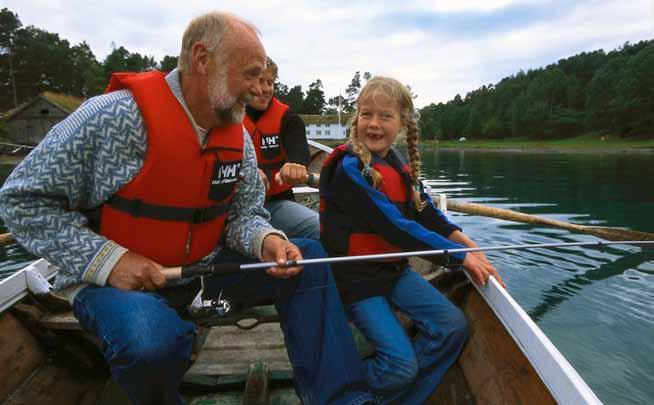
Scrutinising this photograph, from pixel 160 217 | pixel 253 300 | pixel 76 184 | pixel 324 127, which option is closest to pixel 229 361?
pixel 253 300

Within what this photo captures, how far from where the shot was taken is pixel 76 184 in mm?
1719

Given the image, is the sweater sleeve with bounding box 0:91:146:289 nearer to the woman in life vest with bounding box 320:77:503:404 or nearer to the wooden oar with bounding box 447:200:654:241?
the woman in life vest with bounding box 320:77:503:404

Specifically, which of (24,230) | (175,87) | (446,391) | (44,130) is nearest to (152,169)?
(175,87)

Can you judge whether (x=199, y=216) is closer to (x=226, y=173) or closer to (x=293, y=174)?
(x=226, y=173)

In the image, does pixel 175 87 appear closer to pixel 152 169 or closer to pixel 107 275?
pixel 152 169

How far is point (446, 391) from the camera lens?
229 cm

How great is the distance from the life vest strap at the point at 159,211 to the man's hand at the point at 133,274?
0.18 meters

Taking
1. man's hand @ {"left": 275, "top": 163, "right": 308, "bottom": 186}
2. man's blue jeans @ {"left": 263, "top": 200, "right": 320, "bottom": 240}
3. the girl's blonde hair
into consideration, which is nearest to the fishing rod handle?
the girl's blonde hair

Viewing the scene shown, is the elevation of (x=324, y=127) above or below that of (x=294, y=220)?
above

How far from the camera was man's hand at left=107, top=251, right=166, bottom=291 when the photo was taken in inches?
67.9

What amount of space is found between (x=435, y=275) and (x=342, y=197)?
945 mm

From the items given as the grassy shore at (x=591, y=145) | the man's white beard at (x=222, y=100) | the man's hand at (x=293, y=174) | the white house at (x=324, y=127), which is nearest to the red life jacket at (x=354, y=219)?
the man's hand at (x=293, y=174)

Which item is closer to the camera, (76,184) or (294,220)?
(76,184)

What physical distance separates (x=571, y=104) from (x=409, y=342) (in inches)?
3442
